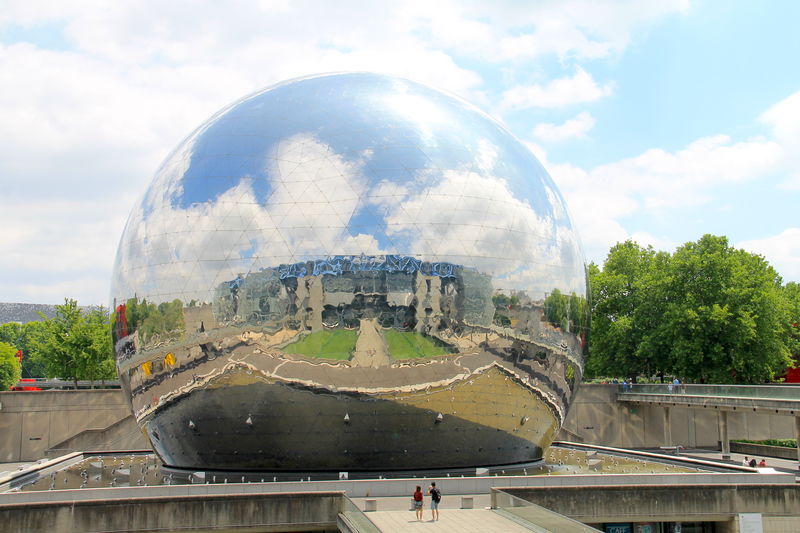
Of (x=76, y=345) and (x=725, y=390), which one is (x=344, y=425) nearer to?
(x=725, y=390)

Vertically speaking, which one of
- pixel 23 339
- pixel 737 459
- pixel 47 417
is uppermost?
pixel 23 339

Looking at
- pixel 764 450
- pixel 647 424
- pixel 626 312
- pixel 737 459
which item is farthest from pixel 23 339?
pixel 737 459

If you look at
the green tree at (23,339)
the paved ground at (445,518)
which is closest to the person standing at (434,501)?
the paved ground at (445,518)

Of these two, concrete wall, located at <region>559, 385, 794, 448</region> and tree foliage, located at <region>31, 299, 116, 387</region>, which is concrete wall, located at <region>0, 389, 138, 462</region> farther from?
concrete wall, located at <region>559, 385, 794, 448</region>

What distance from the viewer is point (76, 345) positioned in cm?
4478

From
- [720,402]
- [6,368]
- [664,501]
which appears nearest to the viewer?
[664,501]

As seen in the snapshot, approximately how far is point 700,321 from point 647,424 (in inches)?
217

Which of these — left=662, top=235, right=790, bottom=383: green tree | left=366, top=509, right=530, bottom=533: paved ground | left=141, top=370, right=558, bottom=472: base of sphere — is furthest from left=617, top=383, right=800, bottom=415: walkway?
left=366, top=509, right=530, bottom=533: paved ground

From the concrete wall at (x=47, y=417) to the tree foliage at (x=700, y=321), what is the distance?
25.3m

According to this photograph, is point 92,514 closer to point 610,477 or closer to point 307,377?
point 307,377

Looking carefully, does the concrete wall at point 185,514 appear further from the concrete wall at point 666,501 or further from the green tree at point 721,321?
the green tree at point 721,321

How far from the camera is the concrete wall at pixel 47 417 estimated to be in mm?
34625

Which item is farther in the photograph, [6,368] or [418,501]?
[6,368]

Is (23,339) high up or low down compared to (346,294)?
up
